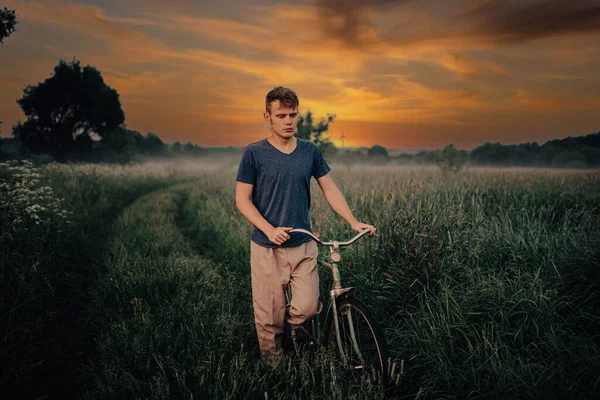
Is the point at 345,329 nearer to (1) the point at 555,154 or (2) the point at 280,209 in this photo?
(2) the point at 280,209

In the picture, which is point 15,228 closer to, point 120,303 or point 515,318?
point 120,303

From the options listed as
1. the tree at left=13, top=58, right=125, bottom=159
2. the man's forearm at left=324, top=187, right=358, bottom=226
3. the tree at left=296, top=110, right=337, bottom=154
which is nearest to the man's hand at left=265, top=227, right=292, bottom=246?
the man's forearm at left=324, top=187, right=358, bottom=226

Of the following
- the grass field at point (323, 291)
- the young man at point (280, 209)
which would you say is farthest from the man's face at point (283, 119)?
the grass field at point (323, 291)

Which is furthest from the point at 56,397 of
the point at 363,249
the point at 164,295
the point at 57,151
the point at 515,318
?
the point at 57,151

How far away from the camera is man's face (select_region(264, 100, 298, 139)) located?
8.96ft

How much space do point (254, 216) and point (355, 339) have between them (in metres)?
1.17

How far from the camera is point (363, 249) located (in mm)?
4555

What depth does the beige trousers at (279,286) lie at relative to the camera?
290 centimetres

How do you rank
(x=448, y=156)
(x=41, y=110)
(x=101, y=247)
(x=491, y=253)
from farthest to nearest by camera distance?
1. (x=41, y=110)
2. (x=448, y=156)
3. (x=101, y=247)
4. (x=491, y=253)

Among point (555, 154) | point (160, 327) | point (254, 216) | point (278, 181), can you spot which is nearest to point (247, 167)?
point (278, 181)

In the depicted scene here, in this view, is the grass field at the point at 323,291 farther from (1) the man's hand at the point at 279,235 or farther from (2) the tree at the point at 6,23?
(2) the tree at the point at 6,23

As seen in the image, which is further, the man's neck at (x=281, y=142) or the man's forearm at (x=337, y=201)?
the man's forearm at (x=337, y=201)

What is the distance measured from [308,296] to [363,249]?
1837 millimetres

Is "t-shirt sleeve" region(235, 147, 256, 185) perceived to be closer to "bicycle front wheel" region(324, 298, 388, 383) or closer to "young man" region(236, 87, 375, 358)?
"young man" region(236, 87, 375, 358)
